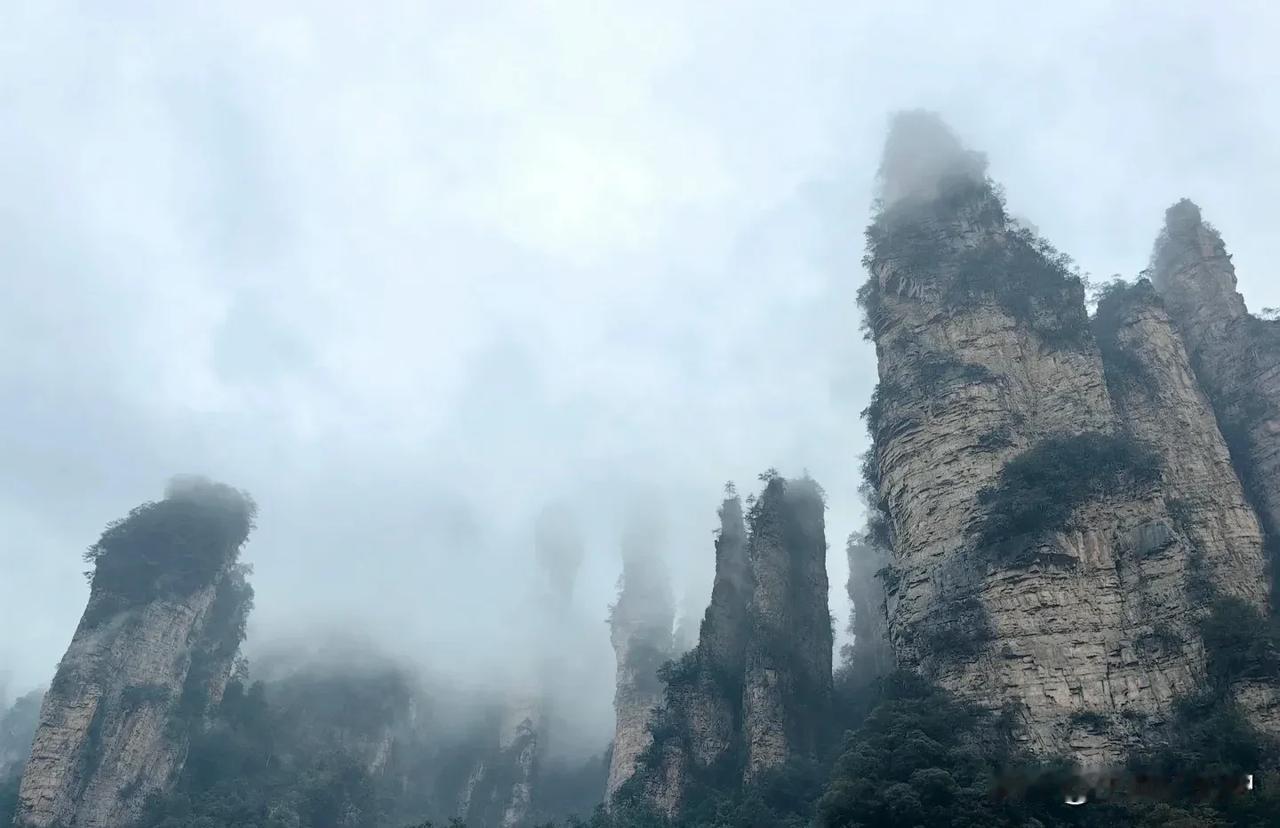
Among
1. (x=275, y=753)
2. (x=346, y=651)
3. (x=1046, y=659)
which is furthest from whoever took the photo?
(x=346, y=651)

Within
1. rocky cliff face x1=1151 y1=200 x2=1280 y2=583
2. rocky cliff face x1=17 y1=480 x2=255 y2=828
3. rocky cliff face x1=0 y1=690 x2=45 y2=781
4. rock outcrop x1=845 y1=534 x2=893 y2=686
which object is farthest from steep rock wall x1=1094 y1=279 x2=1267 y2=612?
rocky cliff face x1=0 y1=690 x2=45 y2=781

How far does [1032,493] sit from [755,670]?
19.2m

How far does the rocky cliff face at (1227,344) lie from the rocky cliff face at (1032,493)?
114 inches

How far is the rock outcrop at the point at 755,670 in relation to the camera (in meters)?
46.6

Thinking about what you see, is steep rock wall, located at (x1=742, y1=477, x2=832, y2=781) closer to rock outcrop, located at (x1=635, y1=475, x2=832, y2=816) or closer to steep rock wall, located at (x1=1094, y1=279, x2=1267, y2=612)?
rock outcrop, located at (x1=635, y1=475, x2=832, y2=816)

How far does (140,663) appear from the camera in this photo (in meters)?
56.1

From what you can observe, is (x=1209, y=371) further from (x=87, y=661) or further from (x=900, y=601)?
(x=87, y=661)

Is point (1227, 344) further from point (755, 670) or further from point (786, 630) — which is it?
point (755, 670)

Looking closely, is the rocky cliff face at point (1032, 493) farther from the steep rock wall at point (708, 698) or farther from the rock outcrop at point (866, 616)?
the steep rock wall at point (708, 698)

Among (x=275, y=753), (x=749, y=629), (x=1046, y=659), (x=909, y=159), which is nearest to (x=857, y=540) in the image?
(x=749, y=629)

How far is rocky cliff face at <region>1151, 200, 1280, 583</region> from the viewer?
1508 inches

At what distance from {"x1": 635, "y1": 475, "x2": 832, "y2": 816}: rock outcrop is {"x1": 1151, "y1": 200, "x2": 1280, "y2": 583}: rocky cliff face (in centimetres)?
2327

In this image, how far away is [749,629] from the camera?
2051 inches

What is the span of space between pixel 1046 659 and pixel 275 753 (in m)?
55.9
